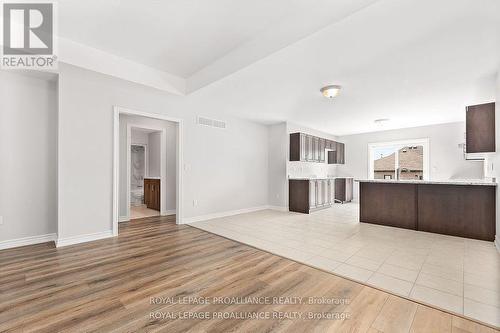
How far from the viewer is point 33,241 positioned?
3.40 metres

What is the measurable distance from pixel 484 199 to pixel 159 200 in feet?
22.7

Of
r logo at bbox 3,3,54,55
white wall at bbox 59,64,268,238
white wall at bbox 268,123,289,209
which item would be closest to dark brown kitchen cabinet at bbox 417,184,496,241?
white wall at bbox 268,123,289,209

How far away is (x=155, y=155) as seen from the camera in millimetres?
7293

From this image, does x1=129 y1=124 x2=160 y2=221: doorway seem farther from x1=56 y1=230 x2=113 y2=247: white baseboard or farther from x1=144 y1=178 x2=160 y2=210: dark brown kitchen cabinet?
x1=56 y1=230 x2=113 y2=247: white baseboard

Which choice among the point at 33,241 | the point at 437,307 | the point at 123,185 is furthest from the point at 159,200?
the point at 437,307

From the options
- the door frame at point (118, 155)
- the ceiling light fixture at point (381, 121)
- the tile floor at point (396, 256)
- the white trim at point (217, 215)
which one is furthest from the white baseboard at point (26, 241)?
the ceiling light fixture at point (381, 121)

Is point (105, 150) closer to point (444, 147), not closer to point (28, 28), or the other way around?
point (28, 28)

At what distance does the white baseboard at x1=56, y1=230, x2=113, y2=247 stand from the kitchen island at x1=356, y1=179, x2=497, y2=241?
512cm

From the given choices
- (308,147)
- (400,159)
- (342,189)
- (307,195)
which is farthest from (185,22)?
(400,159)

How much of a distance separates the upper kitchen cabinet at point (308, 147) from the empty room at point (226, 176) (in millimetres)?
861

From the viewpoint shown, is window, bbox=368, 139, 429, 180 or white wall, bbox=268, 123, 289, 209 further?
window, bbox=368, 139, 429, 180

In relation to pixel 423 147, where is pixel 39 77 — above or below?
above

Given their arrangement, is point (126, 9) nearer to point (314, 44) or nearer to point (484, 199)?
point (314, 44)

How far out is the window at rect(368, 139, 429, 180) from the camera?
7.17m
